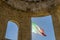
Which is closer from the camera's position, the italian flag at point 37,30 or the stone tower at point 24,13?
the stone tower at point 24,13

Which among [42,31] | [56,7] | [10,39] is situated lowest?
[10,39]

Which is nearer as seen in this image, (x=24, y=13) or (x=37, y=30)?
(x=24, y=13)

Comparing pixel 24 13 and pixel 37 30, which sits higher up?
pixel 24 13

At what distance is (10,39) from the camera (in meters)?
9.71

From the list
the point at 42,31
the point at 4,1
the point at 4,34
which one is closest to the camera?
the point at 4,34

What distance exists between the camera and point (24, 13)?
1013cm

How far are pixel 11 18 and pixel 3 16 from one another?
Answer: 60 cm

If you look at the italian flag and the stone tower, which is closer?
the stone tower

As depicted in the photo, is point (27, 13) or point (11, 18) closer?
point (11, 18)

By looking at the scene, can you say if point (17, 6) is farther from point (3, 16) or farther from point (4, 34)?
point (4, 34)

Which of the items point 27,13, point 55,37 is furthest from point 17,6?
point 55,37

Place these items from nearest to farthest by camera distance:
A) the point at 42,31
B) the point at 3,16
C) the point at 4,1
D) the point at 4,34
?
1. the point at 4,34
2. the point at 3,16
3. the point at 4,1
4. the point at 42,31

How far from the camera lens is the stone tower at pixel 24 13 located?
887cm

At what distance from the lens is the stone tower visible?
887 centimetres
